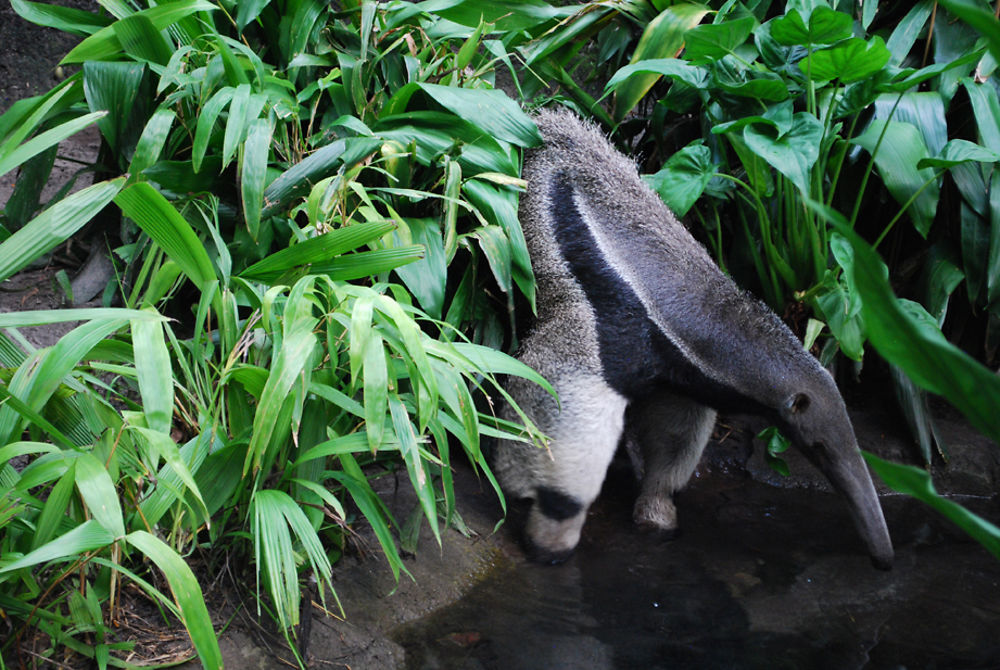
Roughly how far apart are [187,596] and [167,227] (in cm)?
104

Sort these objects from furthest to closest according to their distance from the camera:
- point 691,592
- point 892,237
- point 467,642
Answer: point 892,237 < point 691,592 < point 467,642

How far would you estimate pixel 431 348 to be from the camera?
2291mm

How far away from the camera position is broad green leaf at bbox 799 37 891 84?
3021mm

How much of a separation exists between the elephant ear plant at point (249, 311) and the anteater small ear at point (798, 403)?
3.81 feet

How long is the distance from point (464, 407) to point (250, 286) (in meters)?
0.78

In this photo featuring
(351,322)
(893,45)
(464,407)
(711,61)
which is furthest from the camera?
(893,45)

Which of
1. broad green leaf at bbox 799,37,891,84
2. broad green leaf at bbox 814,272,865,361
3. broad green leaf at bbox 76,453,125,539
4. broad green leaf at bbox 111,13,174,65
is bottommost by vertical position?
broad green leaf at bbox 814,272,865,361

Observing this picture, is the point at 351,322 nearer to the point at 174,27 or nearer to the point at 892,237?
the point at 174,27

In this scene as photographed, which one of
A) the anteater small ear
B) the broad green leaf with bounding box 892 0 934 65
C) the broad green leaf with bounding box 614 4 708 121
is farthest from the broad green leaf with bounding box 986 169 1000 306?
the broad green leaf with bounding box 614 4 708 121

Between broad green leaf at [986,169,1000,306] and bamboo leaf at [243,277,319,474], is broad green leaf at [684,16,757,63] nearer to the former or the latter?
broad green leaf at [986,169,1000,306]

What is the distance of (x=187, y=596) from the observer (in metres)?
1.69

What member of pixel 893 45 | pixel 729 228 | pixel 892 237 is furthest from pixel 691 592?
pixel 893 45

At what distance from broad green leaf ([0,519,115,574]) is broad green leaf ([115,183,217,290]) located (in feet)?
2.68

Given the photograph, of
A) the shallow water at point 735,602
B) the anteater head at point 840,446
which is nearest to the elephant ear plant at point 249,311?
the shallow water at point 735,602
